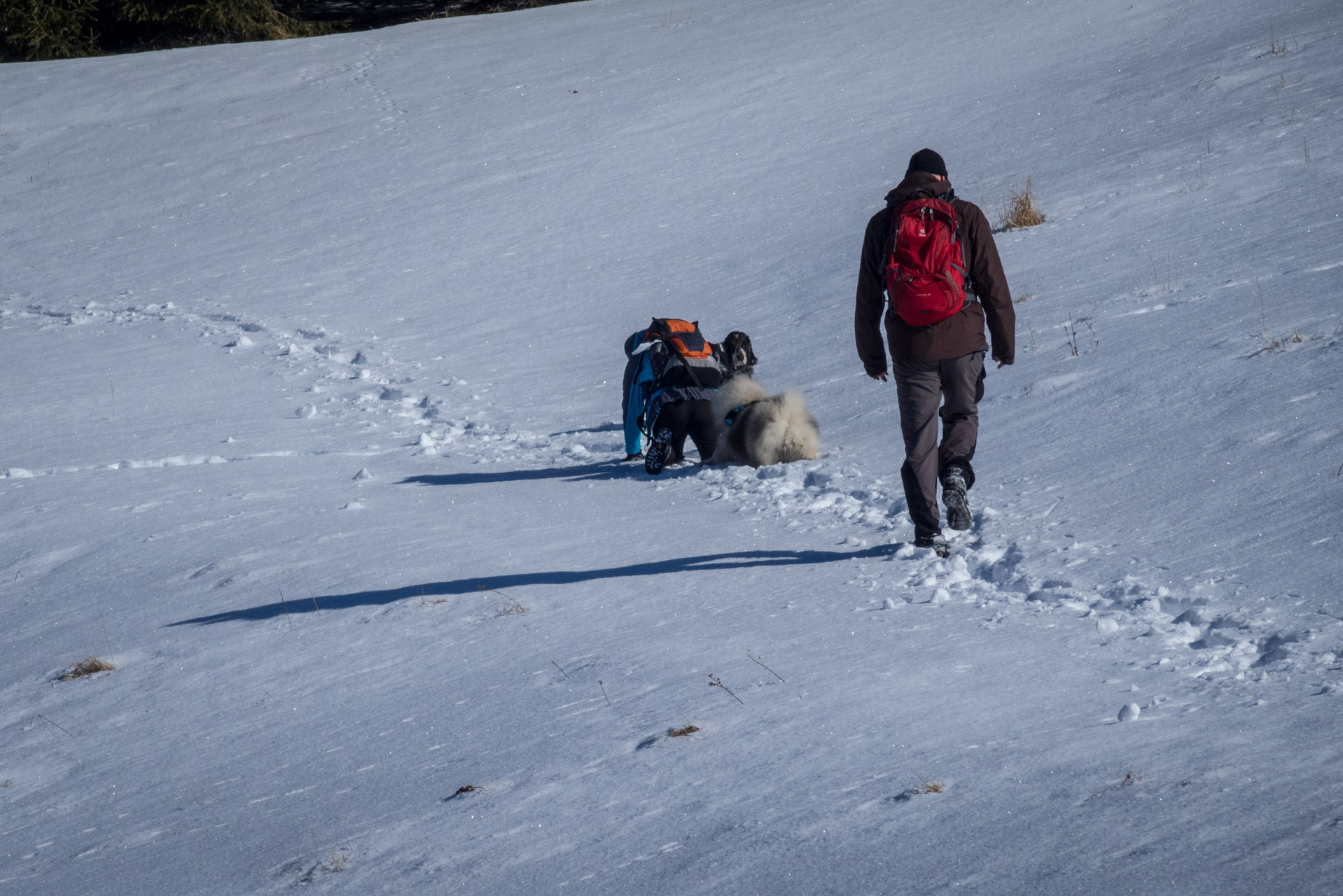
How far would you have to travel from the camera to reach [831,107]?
660 inches

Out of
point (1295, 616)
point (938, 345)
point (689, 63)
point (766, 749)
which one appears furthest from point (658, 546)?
point (689, 63)

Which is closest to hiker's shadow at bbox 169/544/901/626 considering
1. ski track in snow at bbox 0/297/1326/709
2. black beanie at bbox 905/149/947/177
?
ski track in snow at bbox 0/297/1326/709

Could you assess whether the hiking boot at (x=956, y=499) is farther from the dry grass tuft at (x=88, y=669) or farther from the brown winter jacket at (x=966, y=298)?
the dry grass tuft at (x=88, y=669)

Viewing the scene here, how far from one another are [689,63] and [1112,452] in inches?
653

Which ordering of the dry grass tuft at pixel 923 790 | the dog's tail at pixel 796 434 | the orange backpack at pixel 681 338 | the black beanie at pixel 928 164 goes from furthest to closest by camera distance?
the orange backpack at pixel 681 338
the dog's tail at pixel 796 434
the black beanie at pixel 928 164
the dry grass tuft at pixel 923 790

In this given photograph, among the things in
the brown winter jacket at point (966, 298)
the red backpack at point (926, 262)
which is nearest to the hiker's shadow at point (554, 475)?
the brown winter jacket at point (966, 298)

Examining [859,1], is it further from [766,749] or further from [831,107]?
[766,749]

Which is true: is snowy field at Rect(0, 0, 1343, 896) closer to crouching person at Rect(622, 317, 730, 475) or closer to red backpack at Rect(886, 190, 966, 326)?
crouching person at Rect(622, 317, 730, 475)

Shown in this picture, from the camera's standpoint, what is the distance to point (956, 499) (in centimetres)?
474

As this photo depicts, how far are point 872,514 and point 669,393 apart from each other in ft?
6.49

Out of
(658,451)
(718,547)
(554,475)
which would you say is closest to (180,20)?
(554,475)

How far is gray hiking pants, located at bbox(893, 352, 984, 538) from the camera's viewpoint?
15.4 ft

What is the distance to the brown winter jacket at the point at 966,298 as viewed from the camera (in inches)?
180

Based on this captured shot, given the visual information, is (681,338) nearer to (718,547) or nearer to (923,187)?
(718,547)
